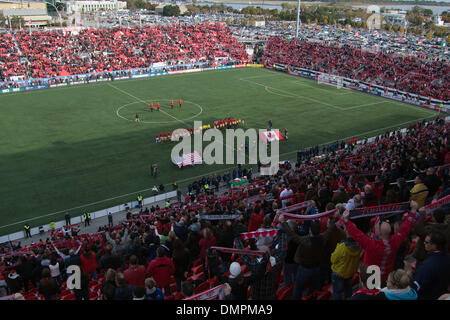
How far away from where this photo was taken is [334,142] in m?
33.6

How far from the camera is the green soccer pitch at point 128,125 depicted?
81.1 ft

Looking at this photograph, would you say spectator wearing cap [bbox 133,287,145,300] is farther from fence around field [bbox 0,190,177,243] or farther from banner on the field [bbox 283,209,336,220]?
fence around field [bbox 0,190,177,243]

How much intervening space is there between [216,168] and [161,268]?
20.8 metres

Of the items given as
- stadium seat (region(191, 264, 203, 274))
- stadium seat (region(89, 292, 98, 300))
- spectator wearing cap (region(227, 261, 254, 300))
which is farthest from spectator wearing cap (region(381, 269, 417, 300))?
stadium seat (region(89, 292, 98, 300))

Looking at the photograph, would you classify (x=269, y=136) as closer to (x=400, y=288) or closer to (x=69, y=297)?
(x=69, y=297)

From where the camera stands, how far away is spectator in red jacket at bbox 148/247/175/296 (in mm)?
7645

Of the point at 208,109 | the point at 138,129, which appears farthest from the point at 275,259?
the point at 208,109

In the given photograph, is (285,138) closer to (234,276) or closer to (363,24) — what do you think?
(234,276)

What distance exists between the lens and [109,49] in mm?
64812

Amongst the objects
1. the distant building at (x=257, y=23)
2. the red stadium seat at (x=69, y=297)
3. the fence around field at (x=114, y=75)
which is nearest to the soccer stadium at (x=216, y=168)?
the fence around field at (x=114, y=75)

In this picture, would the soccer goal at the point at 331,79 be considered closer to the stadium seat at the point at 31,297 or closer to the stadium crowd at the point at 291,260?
the stadium crowd at the point at 291,260

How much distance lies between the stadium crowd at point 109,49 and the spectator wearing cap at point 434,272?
57.1 metres

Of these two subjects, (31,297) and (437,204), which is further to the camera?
(31,297)

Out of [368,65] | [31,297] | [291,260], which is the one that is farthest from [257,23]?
[291,260]
